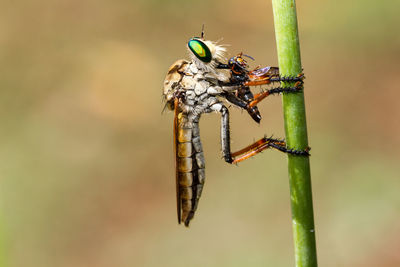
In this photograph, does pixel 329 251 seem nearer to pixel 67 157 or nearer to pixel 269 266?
pixel 269 266

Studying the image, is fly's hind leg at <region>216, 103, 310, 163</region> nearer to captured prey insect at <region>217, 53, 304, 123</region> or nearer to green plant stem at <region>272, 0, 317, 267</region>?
captured prey insect at <region>217, 53, 304, 123</region>

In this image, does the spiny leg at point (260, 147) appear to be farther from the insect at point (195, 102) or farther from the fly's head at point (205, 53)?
the fly's head at point (205, 53)

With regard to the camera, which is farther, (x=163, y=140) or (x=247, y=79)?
(x=163, y=140)

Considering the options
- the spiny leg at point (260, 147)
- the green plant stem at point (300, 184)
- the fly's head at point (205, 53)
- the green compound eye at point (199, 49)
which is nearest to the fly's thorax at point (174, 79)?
the fly's head at point (205, 53)

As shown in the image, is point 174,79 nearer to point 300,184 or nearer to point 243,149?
point 243,149

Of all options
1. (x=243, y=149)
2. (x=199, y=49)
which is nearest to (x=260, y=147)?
(x=243, y=149)

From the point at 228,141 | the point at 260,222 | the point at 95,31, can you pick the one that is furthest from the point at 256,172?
the point at 95,31
